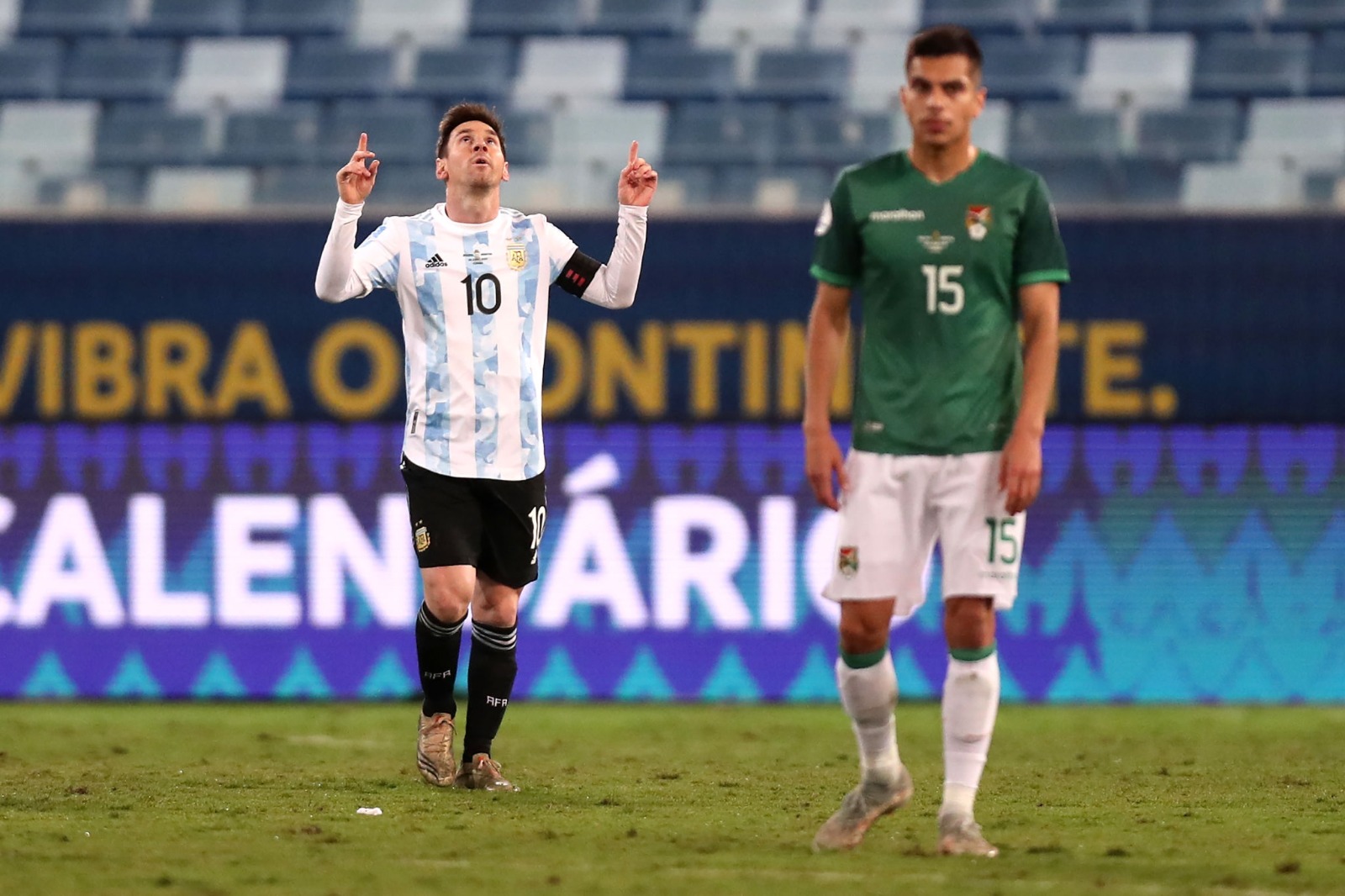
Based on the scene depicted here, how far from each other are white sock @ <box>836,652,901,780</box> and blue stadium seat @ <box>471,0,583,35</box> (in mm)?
8155

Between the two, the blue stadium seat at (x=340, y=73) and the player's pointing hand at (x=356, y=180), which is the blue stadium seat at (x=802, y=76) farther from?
the player's pointing hand at (x=356, y=180)

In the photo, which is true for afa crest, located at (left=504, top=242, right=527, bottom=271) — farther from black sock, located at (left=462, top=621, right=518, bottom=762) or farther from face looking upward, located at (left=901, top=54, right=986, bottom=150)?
face looking upward, located at (left=901, top=54, right=986, bottom=150)

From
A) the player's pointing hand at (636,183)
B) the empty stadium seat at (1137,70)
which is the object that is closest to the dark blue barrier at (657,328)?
the empty stadium seat at (1137,70)

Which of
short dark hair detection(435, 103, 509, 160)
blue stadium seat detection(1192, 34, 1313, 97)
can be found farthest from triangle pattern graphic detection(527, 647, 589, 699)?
blue stadium seat detection(1192, 34, 1313, 97)

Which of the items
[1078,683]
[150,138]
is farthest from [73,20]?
[1078,683]

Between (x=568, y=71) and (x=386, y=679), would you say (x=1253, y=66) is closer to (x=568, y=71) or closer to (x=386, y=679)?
(x=568, y=71)

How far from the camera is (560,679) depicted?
9.23 metres

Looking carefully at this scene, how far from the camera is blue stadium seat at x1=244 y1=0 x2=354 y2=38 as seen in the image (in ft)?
41.2

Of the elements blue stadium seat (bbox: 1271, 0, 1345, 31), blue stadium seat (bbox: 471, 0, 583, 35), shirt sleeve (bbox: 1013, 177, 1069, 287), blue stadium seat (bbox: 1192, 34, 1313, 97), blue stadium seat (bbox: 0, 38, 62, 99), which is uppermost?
blue stadium seat (bbox: 1271, 0, 1345, 31)

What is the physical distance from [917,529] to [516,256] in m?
1.86

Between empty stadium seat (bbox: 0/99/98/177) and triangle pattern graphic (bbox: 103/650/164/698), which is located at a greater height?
empty stadium seat (bbox: 0/99/98/177)

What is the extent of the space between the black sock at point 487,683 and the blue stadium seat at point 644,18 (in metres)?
6.60

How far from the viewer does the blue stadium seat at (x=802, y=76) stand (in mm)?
11758

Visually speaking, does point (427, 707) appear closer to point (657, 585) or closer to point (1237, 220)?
point (657, 585)
